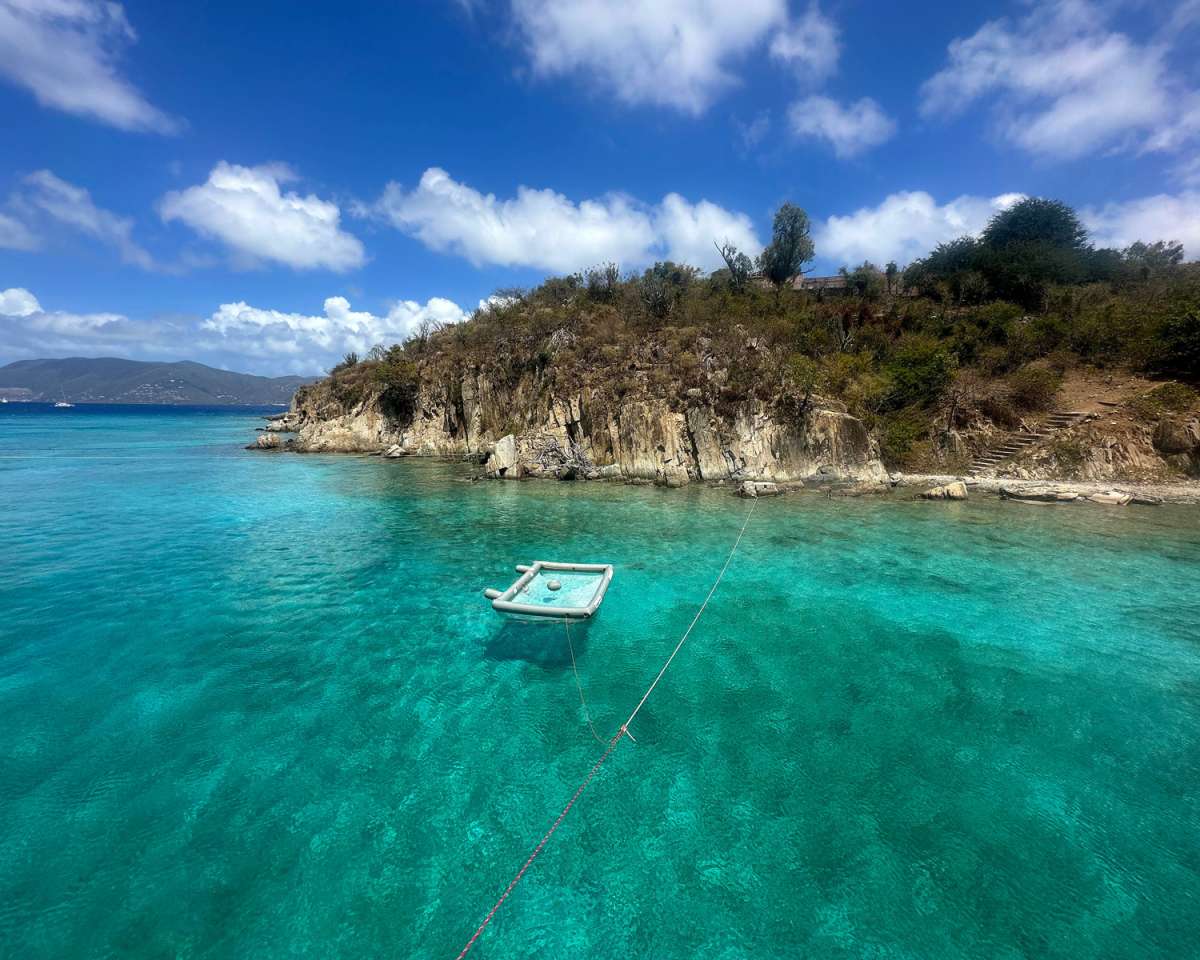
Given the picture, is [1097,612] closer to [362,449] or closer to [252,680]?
[252,680]

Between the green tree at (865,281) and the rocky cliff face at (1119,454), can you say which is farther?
the green tree at (865,281)

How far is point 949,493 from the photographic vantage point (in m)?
21.4

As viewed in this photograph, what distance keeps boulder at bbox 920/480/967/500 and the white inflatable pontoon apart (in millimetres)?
18448

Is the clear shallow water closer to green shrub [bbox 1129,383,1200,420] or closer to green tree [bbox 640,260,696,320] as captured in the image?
green shrub [bbox 1129,383,1200,420]

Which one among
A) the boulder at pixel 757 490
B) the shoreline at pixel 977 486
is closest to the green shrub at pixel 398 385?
the shoreline at pixel 977 486

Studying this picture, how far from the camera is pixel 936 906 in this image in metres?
4.61

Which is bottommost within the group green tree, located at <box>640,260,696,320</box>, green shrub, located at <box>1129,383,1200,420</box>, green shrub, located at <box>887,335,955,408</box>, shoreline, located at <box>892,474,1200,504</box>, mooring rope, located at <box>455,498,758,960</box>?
mooring rope, located at <box>455,498,758,960</box>

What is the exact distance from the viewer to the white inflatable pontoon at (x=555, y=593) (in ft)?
28.3

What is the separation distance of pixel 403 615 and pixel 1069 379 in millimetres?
37425

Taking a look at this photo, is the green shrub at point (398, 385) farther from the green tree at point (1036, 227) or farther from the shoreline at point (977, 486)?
the green tree at point (1036, 227)

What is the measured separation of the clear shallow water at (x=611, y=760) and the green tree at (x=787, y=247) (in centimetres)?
3530

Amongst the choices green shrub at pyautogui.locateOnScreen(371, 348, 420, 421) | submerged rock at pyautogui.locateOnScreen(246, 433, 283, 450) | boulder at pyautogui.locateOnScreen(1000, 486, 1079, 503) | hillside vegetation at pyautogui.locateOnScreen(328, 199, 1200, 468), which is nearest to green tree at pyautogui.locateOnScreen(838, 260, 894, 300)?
hillside vegetation at pyautogui.locateOnScreen(328, 199, 1200, 468)

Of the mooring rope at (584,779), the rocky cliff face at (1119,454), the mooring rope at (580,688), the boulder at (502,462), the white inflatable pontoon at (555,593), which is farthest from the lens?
the boulder at (502,462)

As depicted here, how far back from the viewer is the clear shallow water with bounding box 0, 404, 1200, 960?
452 centimetres
